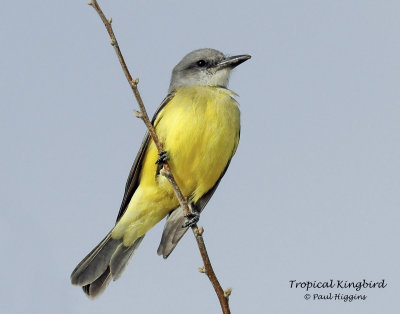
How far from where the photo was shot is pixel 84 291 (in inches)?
288

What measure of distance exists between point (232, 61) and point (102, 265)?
10.3ft

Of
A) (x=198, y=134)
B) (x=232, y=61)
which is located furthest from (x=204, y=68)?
(x=198, y=134)

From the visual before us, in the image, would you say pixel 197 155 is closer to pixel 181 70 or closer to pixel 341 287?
pixel 181 70

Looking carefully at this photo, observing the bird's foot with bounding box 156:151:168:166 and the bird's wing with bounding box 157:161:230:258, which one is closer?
the bird's foot with bounding box 156:151:168:166

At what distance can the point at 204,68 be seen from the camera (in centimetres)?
786

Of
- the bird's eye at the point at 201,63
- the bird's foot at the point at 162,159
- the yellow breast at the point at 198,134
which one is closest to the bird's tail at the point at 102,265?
the yellow breast at the point at 198,134

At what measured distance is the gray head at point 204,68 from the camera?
7.69m

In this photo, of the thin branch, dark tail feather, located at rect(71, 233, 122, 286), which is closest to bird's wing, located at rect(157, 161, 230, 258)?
dark tail feather, located at rect(71, 233, 122, 286)

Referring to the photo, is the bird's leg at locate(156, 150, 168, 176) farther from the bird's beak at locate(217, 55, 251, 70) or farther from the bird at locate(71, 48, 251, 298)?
the bird's beak at locate(217, 55, 251, 70)

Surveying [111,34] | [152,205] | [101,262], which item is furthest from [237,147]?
[111,34]

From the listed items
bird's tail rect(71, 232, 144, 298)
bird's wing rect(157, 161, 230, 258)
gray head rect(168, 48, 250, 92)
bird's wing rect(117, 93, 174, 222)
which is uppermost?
gray head rect(168, 48, 250, 92)

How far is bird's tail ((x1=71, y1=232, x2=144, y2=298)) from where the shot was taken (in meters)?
7.31

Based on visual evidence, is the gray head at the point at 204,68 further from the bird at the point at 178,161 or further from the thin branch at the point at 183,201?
the thin branch at the point at 183,201

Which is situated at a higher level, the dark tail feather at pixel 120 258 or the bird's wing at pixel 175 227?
the bird's wing at pixel 175 227
